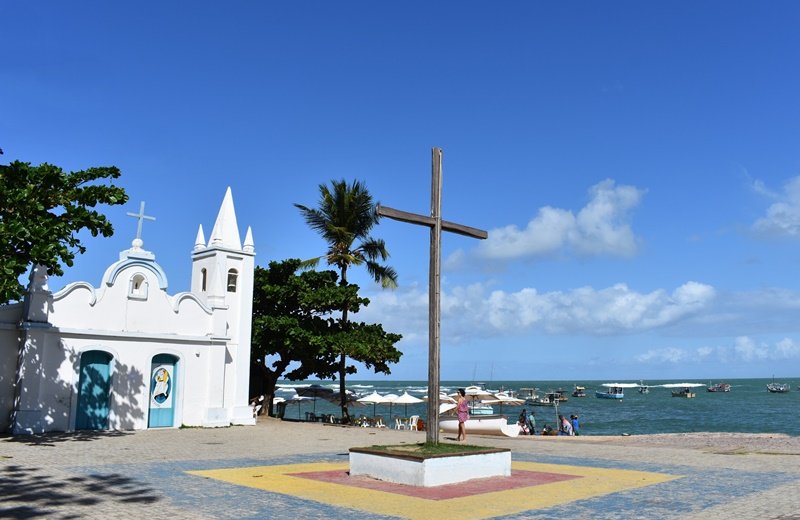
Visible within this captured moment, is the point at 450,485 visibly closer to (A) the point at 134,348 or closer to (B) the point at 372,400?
(A) the point at 134,348

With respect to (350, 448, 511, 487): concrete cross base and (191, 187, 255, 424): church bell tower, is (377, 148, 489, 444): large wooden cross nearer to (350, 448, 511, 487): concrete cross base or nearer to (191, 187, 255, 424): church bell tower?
(350, 448, 511, 487): concrete cross base

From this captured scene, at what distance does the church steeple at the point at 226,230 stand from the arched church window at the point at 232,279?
3.12ft

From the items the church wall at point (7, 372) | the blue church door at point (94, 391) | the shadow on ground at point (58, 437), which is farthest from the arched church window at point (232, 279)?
the church wall at point (7, 372)

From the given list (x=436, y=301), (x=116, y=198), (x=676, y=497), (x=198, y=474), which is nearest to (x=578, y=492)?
(x=676, y=497)

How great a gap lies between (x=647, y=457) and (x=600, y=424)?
45212mm

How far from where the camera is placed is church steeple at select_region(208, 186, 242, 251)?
26.8 metres

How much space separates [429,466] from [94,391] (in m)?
14.6

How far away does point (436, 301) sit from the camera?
12.9 metres

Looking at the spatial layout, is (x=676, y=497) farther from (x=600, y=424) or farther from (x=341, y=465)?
(x=600, y=424)

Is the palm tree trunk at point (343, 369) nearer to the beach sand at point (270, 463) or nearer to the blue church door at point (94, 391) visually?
the beach sand at point (270, 463)

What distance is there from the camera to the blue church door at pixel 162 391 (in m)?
22.9

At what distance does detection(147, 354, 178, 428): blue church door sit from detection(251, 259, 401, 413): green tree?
554cm

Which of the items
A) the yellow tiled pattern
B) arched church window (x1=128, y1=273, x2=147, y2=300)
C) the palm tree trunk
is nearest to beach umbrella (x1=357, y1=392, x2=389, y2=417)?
the palm tree trunk

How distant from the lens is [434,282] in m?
13.0
